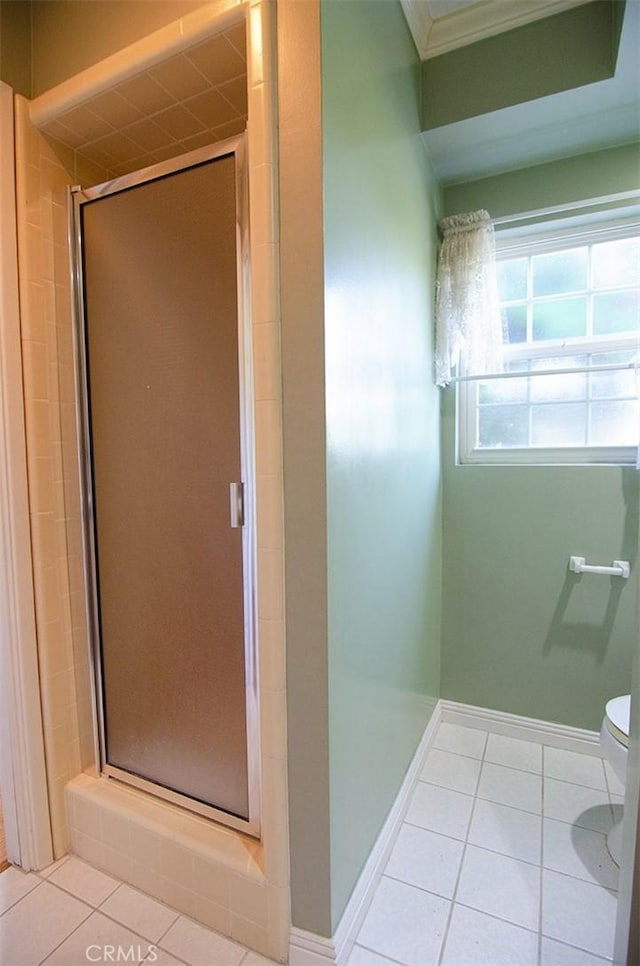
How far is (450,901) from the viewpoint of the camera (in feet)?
Result: 4.00

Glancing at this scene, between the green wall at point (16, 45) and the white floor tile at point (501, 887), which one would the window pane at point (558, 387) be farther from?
the green wall at point (16, 45)

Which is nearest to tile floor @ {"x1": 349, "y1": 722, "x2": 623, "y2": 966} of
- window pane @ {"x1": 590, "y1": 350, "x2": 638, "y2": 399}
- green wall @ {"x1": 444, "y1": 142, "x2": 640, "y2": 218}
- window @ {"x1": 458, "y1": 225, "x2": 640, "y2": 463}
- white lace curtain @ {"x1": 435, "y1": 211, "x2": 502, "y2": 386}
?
window @ {"x1": 458, "y1": 225, "x2": 640, "y2": 463}

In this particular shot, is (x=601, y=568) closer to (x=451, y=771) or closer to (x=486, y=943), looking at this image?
(x=451, y=771)

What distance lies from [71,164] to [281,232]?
91cm

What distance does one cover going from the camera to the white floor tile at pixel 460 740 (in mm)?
1874

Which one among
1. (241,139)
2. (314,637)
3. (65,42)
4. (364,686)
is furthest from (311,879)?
(65,42)

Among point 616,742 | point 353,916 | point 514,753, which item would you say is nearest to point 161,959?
point 353,916

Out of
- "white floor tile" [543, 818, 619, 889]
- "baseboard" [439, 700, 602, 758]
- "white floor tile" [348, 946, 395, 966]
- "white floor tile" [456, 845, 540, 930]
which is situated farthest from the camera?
"baseboard" [439, 700, 602, 758]

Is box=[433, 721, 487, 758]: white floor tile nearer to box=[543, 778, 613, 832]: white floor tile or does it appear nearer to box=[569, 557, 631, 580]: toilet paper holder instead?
box=[543, 778, 613, 832]: white floor tile

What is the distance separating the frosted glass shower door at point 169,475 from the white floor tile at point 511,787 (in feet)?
3.26

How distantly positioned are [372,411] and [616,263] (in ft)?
4.79

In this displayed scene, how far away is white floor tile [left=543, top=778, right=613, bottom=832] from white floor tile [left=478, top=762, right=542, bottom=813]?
0.12 ft

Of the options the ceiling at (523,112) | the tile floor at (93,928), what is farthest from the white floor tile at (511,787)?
the ceiling at (523,112)

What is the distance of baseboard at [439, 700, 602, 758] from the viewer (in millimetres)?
1834
